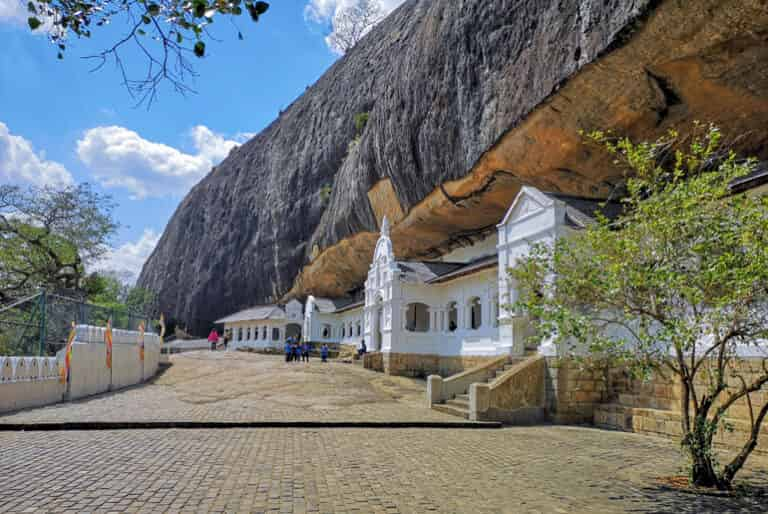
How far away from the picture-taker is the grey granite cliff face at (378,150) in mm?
16875

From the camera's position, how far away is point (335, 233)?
37156mm

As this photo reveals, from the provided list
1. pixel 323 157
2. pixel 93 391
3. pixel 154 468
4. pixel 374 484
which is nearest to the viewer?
pixel 374 484

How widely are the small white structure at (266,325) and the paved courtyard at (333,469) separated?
1390 inches

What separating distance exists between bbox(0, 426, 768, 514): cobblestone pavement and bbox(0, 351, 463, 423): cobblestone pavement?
2.06 meters

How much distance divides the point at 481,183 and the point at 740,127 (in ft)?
28.3

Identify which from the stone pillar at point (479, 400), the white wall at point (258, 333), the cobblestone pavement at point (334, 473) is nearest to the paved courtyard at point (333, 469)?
the cobblestone pavement at point (334, 473)

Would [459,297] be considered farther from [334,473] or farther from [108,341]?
[334,473]

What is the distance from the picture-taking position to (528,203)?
17.0 m

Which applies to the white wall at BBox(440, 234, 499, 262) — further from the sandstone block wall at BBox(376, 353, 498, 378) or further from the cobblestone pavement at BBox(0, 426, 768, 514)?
the cobblestone pavement at BBox(0, 426, 768, 514)

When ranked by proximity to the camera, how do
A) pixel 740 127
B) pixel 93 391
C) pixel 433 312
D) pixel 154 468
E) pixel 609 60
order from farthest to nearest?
pixel 433 312
pixel 93 391
pixel 740 127
pixel 609 60
pixel 154 468

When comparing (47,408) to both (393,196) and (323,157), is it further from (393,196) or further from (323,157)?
(323,157)

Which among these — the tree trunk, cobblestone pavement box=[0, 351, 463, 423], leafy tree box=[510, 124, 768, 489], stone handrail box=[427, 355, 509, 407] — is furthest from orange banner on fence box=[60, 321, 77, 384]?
the tree trunk

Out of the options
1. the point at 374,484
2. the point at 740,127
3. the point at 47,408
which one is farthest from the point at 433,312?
the point at 374,484

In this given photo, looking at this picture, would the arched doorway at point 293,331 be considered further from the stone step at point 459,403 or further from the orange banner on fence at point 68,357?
the stone step at point 459,403
